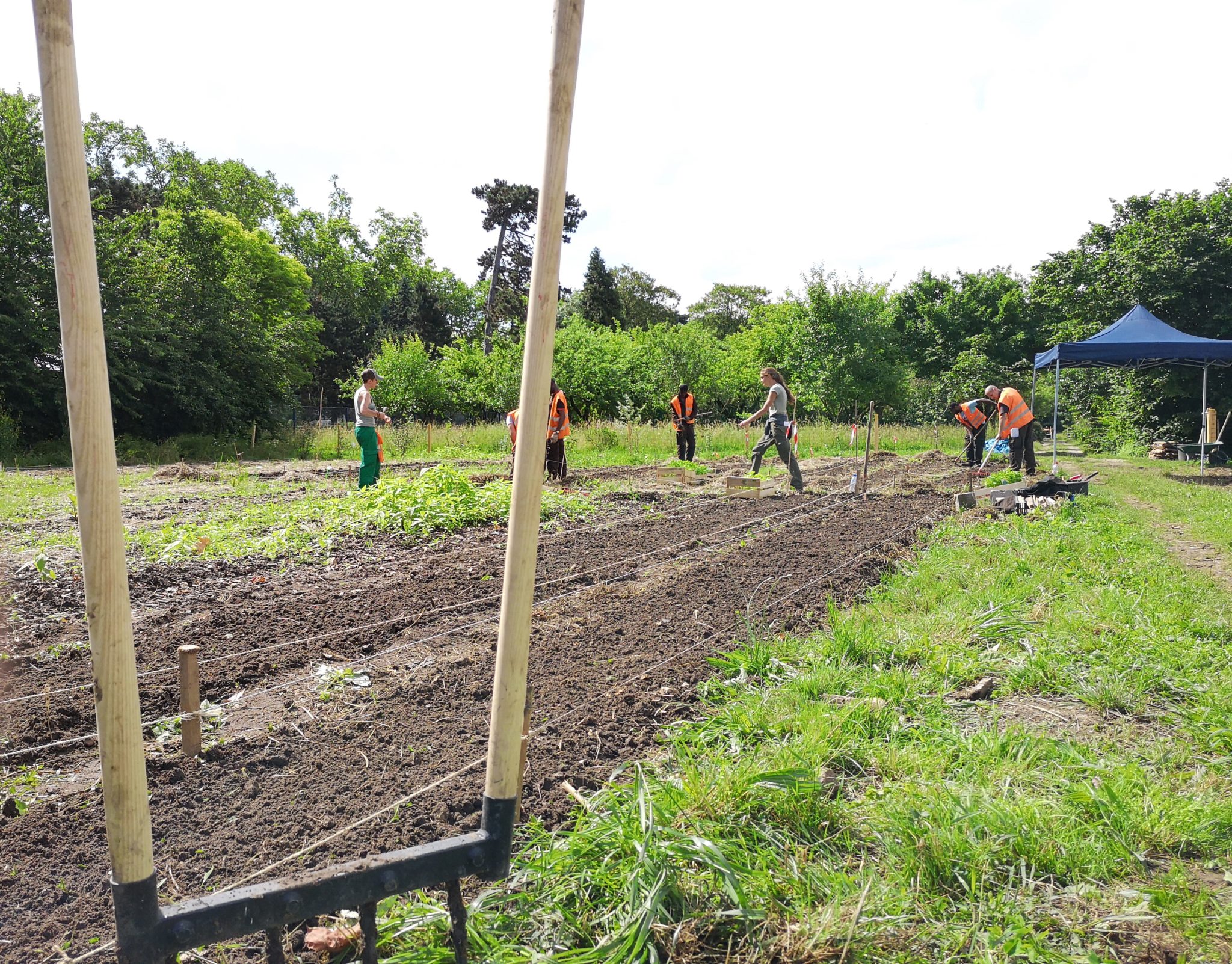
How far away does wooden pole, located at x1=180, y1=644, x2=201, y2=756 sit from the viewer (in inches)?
128

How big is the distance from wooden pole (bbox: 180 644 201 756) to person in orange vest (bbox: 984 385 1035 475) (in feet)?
40.8

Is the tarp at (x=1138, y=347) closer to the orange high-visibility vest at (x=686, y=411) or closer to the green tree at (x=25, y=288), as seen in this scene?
the orange high-visibility vest at (x=686, y=411)

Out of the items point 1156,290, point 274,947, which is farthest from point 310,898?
point 1156,290

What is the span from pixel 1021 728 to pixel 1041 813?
748 millimetres

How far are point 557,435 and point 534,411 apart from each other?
1085cm

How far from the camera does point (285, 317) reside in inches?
1559

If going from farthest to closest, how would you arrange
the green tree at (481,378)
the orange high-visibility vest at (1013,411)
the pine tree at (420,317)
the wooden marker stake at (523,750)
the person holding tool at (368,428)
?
1. the pine tree at (420,317)
2. the green tree at (481,378)
3. the orange high-visibility vest at (1013,411)
4. the person holding tool at (368,428)
5. the wooden marker stake at (523,750)

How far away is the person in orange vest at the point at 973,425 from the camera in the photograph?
1519cm

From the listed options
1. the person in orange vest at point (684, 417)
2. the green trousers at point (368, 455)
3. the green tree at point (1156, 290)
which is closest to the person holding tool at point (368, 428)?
the green trousers at point (368, 455)

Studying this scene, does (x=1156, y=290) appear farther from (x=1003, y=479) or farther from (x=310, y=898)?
(x=310, y=898)

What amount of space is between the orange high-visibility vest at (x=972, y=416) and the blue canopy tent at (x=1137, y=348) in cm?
135

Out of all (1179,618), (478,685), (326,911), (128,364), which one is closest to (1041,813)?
(326,911)

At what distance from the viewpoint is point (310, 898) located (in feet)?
5.81

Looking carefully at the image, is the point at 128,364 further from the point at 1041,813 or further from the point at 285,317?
the point at 1041,813
